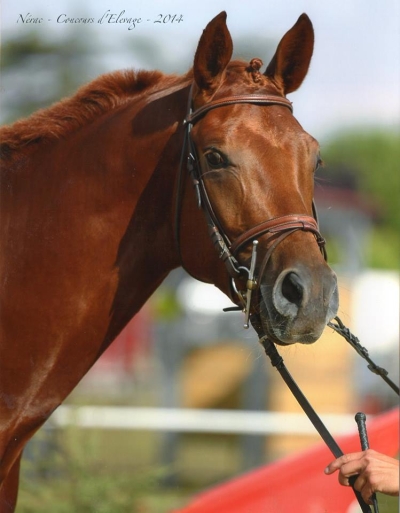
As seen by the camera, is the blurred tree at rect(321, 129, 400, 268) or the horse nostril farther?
the blurred tree at rect(321, 129, 400, 268)

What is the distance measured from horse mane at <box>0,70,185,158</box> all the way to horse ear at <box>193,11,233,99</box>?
0.66ft

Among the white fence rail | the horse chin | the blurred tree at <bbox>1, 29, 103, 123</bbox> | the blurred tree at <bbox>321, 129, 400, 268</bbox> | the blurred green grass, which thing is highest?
the horse chin

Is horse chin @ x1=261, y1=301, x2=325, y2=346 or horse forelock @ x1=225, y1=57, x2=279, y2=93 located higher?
horse forelock @ x1=225, y1=57, x2=279, y2=93

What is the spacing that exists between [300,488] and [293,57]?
1.64m

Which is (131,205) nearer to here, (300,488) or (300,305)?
(300,305)

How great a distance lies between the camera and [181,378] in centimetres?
778

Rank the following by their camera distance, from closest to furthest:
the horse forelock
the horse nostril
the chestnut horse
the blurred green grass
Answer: the horse nostril
the chestnut horse
the horse forelock
the blurred green grass

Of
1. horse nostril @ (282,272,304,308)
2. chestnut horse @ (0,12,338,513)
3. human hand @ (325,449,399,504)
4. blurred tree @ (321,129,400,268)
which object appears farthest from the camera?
blurred tree @ (321,129,400,268)

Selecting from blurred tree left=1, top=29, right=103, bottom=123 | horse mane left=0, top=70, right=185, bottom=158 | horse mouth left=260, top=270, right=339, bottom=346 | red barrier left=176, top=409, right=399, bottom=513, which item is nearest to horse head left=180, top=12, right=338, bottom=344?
horse mouth left=260, top=270, right=339, bottom=346

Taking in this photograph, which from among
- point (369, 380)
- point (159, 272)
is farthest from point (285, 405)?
point (159, 272)

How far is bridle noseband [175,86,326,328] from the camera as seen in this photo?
1.97 m

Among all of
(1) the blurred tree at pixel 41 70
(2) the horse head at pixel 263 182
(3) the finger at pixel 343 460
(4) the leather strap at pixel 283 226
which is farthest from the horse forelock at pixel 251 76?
(1) the blurred tree at pixel 41 70

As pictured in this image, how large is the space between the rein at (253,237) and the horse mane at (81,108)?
0.87ft

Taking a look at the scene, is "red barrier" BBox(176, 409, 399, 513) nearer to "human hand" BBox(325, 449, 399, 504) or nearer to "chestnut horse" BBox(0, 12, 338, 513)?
"human hand" BBox(325, 449, 399, 504)
